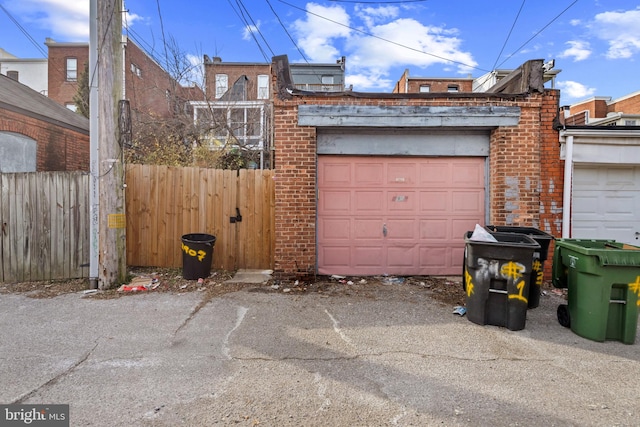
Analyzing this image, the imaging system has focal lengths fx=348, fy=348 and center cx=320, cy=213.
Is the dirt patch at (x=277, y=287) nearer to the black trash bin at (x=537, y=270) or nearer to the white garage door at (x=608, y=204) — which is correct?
the black trash bin at (x=537, y=270)

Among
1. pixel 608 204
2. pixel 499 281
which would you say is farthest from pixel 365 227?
pixel 608 204

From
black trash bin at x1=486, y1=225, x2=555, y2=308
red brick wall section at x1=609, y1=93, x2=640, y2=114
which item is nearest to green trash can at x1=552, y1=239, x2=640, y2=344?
black trash bin at x1=486, y1=225, x2=555, y2=308

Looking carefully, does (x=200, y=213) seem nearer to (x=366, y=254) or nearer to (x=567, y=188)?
(x=366, y=254)

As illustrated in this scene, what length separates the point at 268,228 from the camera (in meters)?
7.31

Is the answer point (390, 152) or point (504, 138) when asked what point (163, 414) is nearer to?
point (390, 152)

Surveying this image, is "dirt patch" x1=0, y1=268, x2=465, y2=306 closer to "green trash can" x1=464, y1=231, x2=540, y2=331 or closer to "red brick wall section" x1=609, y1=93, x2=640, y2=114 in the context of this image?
"green trash can" x1=464, y1=231, x2=540, y2=331

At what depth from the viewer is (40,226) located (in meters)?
6.50

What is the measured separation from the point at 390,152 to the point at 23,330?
633cm

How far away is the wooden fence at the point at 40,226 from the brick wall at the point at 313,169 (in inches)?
149

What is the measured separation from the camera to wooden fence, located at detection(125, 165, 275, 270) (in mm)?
7270

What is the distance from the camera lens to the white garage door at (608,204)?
7.11m

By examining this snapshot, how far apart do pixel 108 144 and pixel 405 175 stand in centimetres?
550

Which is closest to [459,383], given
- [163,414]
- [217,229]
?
[163,414]
